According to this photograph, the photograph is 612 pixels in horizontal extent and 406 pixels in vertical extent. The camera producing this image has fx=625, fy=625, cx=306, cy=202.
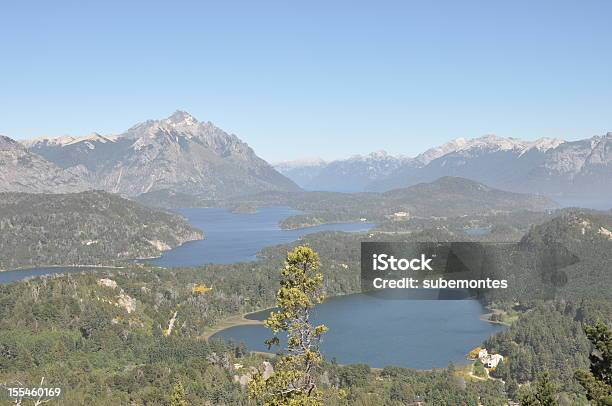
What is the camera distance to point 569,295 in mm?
171625

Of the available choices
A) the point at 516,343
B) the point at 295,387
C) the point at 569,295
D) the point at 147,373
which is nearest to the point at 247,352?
the point at 147,373

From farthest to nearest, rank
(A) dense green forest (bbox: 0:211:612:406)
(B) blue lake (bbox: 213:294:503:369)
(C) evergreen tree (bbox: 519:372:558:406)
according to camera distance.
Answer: (B) blue lake (bbox: 213:294:503:369) → (A) dense green forest (bbox: 0:211:612:406) → (C) evergreen tree (bbox: 519:372:558:406)

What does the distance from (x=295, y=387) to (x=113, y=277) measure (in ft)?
519

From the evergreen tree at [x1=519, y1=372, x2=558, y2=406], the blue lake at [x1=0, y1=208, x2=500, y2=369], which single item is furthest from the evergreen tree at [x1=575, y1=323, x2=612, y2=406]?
the blue lake at [x1=0, y1=208, x2=500, y2=369]

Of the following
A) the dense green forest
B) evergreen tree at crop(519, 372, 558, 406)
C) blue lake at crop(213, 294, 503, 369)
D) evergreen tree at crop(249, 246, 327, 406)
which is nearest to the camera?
evergreen tree at crop(249, 246, 327, 406)

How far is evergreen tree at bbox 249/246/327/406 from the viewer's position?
89.5ft

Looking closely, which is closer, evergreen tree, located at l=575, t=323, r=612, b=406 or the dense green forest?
evergreen tree, located at l=575, t=323, r=612, b=406

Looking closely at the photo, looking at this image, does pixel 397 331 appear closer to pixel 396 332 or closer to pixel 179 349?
pixel 396 332

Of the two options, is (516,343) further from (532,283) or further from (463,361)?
(532,283)

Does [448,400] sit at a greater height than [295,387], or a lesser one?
lesser

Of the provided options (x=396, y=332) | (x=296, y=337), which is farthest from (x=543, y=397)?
(x=396, y=332)

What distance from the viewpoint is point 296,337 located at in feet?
91.6

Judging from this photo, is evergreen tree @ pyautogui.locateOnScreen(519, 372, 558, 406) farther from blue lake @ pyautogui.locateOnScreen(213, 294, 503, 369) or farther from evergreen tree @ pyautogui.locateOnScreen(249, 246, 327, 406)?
blue lake @ pyautogui.locateOnScreen(213, 294, 503, 369)

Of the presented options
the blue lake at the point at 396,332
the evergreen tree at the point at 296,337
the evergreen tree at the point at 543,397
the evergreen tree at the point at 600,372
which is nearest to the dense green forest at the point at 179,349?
the blue lake at the point at 396,332
